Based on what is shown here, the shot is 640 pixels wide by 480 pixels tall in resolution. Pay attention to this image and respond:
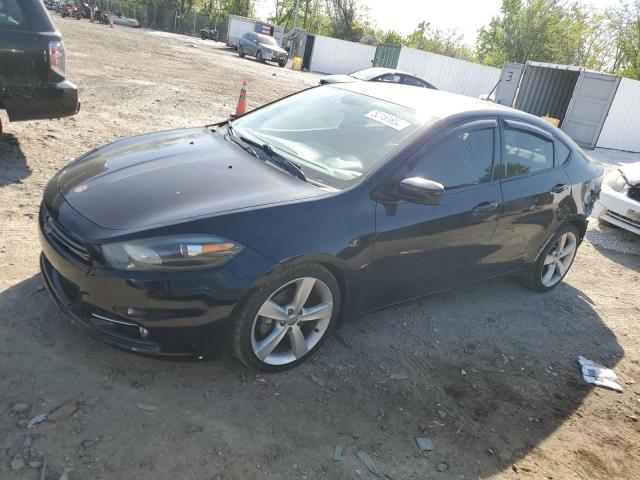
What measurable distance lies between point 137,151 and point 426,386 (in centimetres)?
247

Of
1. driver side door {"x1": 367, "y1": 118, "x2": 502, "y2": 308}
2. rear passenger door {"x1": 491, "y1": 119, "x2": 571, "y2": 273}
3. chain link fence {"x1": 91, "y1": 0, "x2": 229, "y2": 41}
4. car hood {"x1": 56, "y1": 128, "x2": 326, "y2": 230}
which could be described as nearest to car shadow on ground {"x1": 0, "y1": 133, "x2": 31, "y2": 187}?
car hood {"x1": 56, "y1": 128, "x2": 326, "y2": 230}

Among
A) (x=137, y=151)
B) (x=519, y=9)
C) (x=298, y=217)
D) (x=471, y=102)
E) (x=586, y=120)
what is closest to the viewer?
(x=298, y=217)

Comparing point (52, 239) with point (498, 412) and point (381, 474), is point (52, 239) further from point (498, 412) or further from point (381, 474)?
point (498, 412)

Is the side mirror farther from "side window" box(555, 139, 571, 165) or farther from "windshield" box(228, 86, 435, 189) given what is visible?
"side window" box(555, 139, 571, 165)

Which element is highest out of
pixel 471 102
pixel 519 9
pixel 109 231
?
pixel 519 9

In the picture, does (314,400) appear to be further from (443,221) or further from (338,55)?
(338,55)

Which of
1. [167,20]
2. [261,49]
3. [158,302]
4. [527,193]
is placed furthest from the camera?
[167,20]

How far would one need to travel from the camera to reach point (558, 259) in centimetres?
476

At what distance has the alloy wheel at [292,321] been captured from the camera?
110 inches

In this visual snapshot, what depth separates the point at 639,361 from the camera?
3988mm

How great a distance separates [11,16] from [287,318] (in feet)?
14.4

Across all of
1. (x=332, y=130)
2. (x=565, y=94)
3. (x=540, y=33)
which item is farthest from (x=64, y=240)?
(x=540, y=33)

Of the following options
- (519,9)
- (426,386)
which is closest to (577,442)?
(426,386)

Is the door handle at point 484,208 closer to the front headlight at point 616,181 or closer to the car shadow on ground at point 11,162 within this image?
the car shadow on ground at point 11,162
